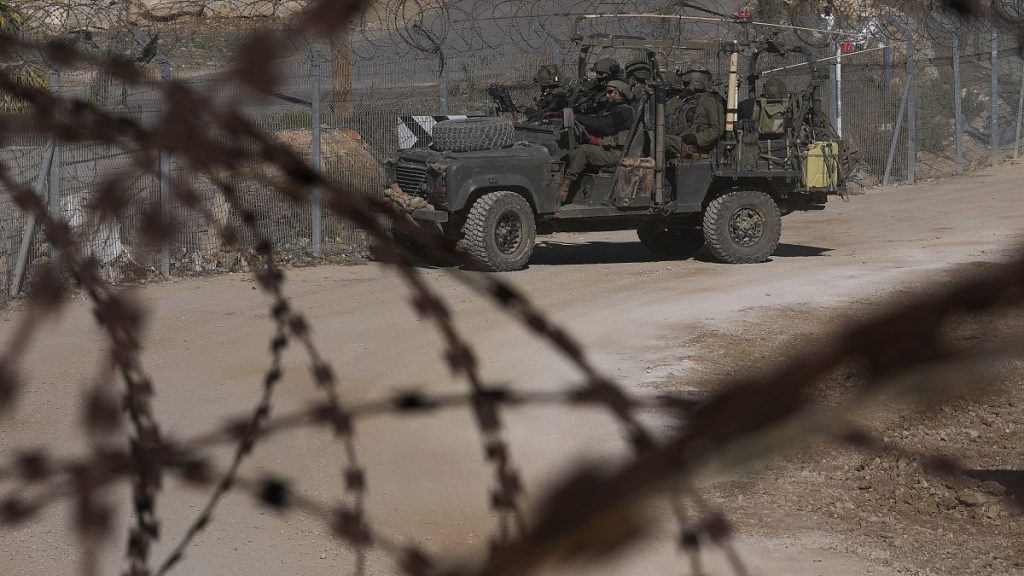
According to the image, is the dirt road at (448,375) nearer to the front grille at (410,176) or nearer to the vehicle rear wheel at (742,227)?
the vehicle rear wheel at (742,227)

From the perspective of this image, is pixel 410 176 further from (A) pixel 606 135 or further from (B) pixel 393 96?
(A) pixel 606 135

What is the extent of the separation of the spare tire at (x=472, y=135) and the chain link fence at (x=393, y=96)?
0.89 meters

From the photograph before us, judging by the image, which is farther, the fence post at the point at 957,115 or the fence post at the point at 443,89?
the fence post at the point at 957,115

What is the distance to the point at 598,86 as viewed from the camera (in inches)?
473

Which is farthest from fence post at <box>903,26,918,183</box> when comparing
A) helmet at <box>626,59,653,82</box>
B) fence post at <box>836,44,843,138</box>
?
helmet at <box>626,59,653,82</box>

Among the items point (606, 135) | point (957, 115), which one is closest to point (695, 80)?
point (606, 135)

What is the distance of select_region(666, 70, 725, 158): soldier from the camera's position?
11883mm

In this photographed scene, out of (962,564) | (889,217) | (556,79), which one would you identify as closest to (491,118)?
(556,79)

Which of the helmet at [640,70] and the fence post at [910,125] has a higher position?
the helmet at [640,70]

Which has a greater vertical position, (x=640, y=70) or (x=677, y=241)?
(x=640, y=70)

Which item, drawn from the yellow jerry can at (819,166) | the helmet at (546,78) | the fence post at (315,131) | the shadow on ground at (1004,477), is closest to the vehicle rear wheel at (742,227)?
the yellow jerry can at (819,166)

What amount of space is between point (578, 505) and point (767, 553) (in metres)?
3.88

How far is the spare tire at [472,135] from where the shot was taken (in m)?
11.6

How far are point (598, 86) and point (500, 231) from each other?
1916 millimetres
